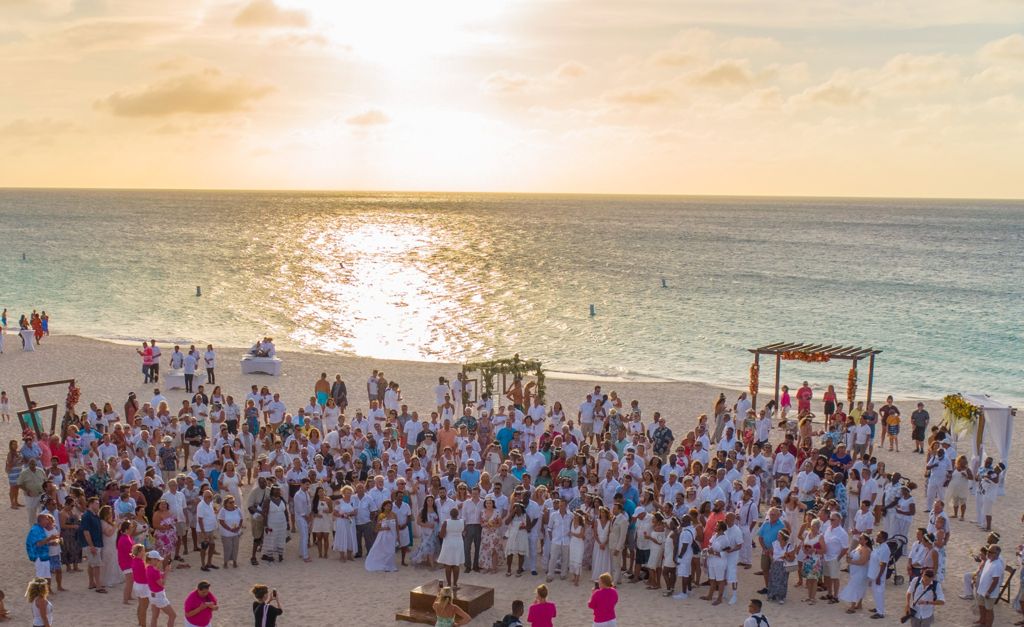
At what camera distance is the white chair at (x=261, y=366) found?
96.2ft

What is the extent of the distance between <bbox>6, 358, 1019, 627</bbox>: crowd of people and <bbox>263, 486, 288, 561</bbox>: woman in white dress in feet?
0.09

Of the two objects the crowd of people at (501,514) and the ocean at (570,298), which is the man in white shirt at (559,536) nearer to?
the crowd of people at (501,514)

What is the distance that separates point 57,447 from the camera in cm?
1628

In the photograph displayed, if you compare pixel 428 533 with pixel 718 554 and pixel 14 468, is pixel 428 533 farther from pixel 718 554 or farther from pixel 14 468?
pixel 14 468

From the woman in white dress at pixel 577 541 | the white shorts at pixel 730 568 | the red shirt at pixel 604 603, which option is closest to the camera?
the red shirt at pixel 604 603

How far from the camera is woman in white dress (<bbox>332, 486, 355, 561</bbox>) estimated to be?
44.7 feet

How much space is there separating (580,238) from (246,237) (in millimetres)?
45142

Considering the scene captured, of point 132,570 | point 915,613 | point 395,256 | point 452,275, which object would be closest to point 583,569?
point 915,613

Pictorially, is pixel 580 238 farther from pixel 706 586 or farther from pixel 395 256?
pixel 706 586

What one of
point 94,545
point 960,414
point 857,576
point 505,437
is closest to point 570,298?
point 960,414

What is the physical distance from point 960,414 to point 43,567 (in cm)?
1720

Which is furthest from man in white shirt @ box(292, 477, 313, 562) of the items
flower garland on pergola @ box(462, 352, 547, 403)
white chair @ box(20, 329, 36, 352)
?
white chair @ box(20, 329, 36, 352)

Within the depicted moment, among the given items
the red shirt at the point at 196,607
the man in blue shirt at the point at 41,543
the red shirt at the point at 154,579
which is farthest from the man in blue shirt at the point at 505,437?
the red shirt at the point at 196,607

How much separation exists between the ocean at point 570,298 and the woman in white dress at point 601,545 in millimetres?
20821
